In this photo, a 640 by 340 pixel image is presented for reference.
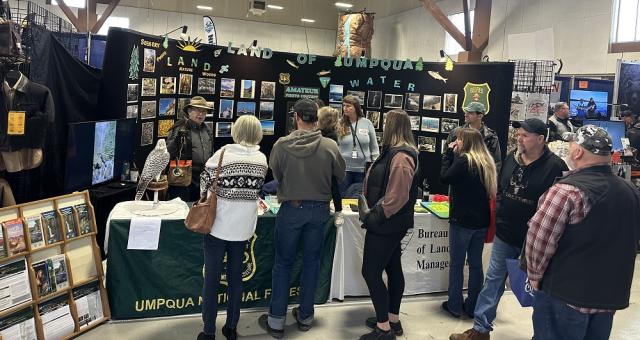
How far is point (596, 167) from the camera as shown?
2.02m

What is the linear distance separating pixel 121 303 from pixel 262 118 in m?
3.13

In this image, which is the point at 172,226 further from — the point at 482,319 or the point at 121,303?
the point at 482,319

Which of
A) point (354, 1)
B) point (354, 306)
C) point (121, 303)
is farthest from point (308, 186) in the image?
point (354, 1)

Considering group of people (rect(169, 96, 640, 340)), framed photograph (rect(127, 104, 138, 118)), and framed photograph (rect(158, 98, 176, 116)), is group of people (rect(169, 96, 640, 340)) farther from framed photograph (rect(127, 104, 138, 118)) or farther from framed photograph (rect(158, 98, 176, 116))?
framed photograph (rect(158, 98, 176, 116))

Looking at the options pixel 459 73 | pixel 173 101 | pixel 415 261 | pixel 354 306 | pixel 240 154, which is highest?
pixel 459 73

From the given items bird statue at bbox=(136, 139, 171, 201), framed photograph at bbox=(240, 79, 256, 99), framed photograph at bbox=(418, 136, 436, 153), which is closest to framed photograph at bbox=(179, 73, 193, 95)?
framed photograph at bbox=(240, 79, 256, 99)

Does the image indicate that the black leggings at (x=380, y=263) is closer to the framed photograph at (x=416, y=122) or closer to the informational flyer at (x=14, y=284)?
the informational flyer at (x=14, y=284)

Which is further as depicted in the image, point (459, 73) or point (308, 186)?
point (459, 73)

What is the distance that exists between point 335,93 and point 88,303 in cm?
376

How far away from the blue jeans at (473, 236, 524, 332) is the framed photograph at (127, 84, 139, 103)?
3.33m

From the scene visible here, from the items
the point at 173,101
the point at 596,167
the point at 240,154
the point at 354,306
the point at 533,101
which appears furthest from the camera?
the point at 533,101

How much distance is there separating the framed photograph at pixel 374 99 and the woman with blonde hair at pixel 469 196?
106 inches

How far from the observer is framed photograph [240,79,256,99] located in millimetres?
5646

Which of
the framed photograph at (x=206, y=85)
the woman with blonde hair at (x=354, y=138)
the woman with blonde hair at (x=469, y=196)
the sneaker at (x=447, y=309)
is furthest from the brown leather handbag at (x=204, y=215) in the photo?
the framed photograph at (x=206, y=85)
